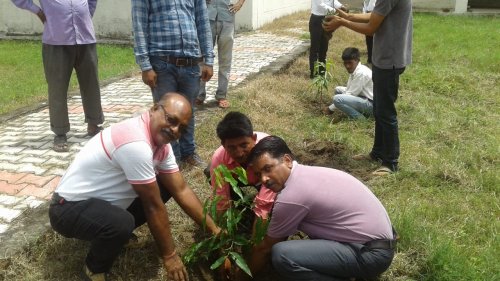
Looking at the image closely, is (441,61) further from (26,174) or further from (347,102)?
(26,174)

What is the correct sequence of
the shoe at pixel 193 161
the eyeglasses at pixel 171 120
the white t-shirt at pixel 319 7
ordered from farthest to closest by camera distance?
the white t-shirt at pixel 319 7 < the shoe at pixel 193 161 < the eyeglasses at pixel 171 120

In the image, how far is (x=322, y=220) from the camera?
2.35m

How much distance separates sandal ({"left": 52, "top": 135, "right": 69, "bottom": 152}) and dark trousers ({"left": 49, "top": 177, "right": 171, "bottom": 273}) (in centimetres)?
190

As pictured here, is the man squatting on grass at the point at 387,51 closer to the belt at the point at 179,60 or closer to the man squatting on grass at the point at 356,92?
the belt at the point at 179,60

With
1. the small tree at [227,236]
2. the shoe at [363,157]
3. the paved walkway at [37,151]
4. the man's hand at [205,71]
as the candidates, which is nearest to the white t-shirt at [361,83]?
the shoe at [363,157]

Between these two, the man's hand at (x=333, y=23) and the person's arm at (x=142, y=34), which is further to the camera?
the man's hand at (x=333, y=23)

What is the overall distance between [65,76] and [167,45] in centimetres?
123

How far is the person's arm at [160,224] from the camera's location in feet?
7.84

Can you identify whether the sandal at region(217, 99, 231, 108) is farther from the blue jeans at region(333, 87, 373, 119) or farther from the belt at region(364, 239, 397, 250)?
the belt at region(364, 239, 397, 250)

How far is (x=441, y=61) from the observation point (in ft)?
28.2

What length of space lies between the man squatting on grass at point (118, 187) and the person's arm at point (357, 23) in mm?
1846

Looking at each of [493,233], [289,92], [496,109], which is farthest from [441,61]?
[493,233]

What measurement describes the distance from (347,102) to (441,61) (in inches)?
165

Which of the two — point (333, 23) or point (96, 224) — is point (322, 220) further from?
point (333, 23)
